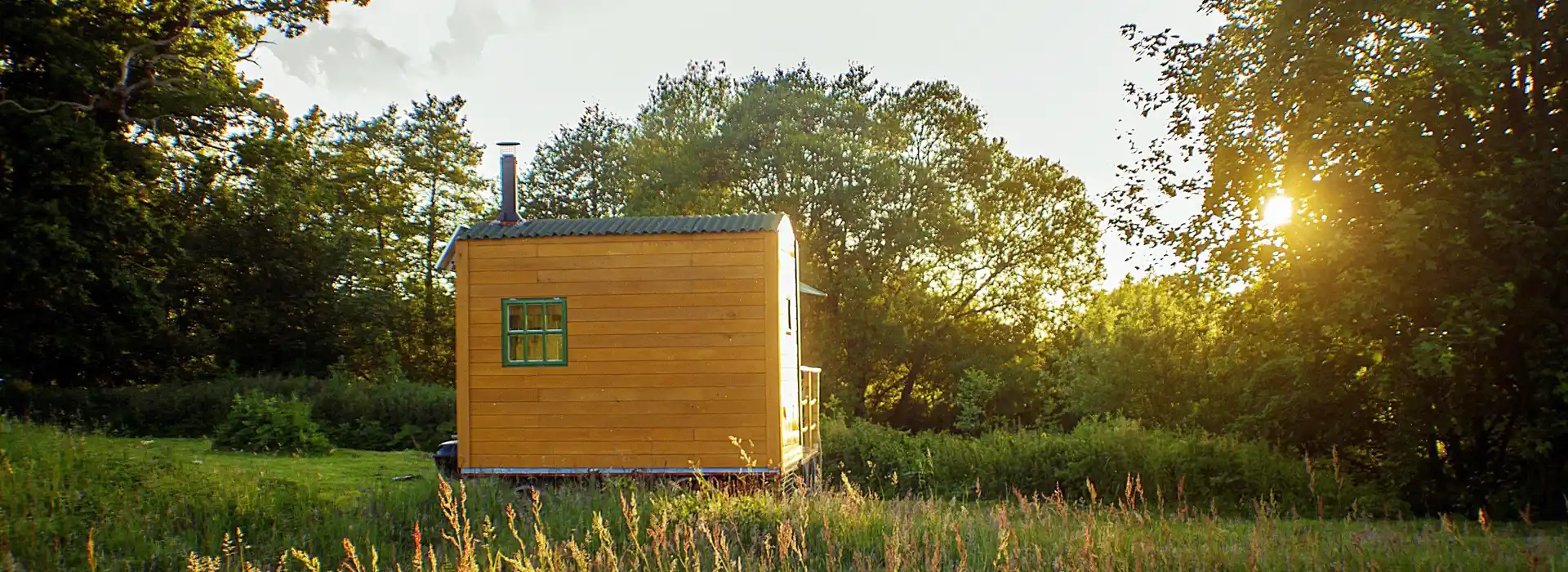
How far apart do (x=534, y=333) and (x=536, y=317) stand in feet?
0.57

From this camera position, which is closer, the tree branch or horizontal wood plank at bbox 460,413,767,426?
horizontal wood plank at bbox 460,413,767,426

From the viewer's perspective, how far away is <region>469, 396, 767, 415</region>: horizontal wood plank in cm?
1161

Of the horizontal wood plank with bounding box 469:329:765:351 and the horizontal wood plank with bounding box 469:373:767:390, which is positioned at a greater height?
the horizontal wood plank with bounding box 469:329:765:351

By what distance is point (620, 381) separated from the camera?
38.7ft

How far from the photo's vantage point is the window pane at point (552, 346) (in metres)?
11.9

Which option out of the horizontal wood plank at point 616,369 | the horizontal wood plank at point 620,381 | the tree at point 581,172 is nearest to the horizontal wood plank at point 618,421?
the horizontal wood plank at point 620,381

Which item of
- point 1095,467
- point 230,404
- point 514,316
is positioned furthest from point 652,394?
point 230,404

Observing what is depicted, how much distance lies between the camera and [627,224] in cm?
1200

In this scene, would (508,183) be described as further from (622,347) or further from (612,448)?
(612,448)

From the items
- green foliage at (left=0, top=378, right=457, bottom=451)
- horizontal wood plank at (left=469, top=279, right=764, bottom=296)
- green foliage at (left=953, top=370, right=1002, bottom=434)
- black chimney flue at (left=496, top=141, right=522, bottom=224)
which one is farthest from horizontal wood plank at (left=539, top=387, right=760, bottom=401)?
green foliage at (left=953, top=370, right=1002, bottom=434)

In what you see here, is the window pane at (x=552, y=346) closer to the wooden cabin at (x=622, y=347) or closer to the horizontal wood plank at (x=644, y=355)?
the wooden cabin at (x=622, y=347)

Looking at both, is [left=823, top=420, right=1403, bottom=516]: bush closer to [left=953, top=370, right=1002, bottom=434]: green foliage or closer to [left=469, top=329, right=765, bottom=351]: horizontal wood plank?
[left=469, top=329, right=765, bottom=351]: horizontal wood plank

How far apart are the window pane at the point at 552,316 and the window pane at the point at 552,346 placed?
9cm

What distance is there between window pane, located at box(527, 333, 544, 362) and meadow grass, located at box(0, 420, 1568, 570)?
160 centimetres
